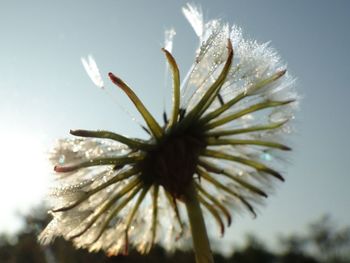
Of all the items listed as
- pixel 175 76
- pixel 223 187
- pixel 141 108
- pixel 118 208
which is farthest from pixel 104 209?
pixel 175 76

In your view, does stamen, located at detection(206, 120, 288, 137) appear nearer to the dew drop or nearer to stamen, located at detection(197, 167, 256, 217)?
stamen, located at detection(197, 167, 256, 217)

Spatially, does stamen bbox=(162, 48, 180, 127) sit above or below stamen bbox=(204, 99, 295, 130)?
above

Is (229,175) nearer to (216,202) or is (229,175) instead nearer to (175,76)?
(216,202)

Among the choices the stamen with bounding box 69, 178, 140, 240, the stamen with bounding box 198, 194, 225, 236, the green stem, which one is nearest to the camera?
the green stem

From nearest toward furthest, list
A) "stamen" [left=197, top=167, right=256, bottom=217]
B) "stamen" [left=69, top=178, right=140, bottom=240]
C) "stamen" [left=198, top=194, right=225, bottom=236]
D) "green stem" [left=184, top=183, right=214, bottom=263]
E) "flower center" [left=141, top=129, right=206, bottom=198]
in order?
"green stem" [left=184, top=183, right=214, bottom=263] → "flower center" [left=141, top=129, right=206, bottom=198] → "stamen" [left=69, top=178, right=140, bottom=240] → "stamen" [left=197, top=167, right=256, bottom=217] → "stamen" [left=198, top=194, right=225, bottom=236]

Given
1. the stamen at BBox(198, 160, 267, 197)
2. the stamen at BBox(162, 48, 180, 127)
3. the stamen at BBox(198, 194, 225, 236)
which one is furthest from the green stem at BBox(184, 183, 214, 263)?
the stamen at BBox(162, 48, 180, 127)

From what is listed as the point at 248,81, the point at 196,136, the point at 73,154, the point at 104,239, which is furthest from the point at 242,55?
the point at 104,239

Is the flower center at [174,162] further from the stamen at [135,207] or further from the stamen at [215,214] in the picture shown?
the stamen at [215,214]
